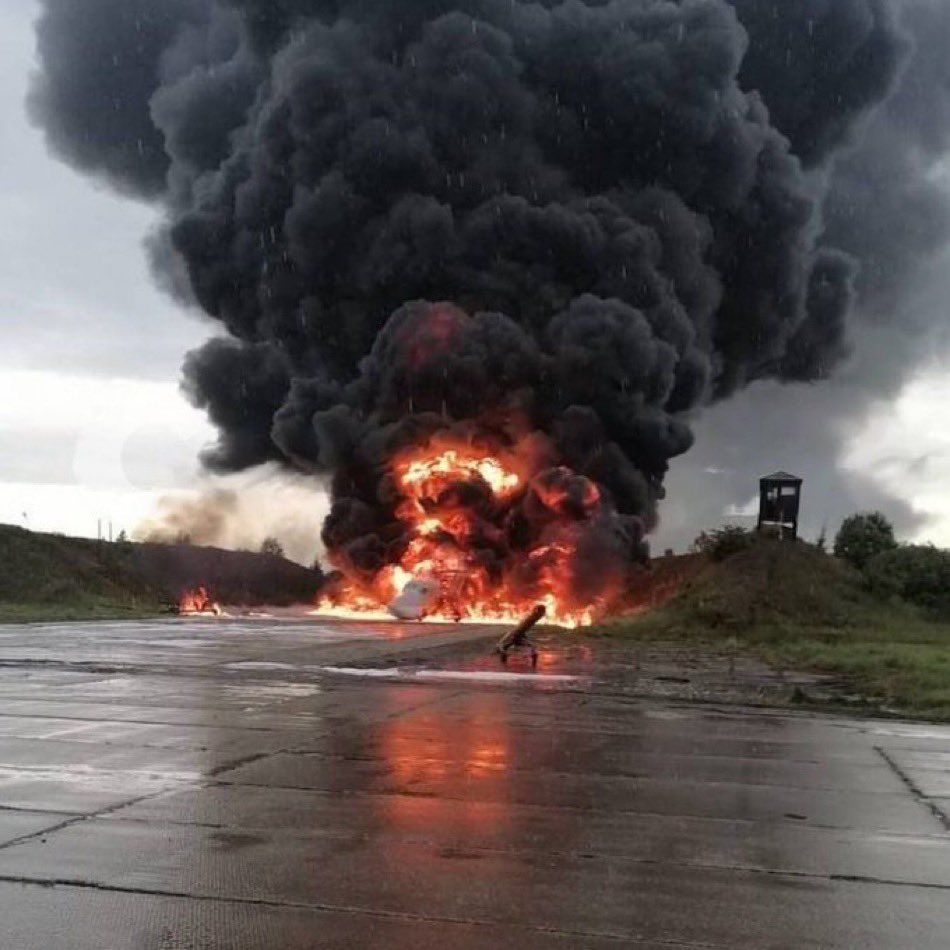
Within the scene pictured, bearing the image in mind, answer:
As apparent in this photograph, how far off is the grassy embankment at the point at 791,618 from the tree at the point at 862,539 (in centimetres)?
412

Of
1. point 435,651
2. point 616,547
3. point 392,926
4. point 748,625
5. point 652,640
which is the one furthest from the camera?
point 616,547

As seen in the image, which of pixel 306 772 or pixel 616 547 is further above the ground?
pixel 616 547

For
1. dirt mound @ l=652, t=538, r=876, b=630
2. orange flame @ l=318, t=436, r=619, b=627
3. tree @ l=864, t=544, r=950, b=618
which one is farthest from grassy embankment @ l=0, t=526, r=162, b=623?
tree @ l=864, t=544, r=950, b=618

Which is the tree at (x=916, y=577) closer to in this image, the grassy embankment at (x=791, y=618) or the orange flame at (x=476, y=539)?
the grassy embankment at (x=791, y=618)

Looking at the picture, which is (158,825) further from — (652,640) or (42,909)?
(652,640)

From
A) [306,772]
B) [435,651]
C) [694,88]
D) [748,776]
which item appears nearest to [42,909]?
[306,772]

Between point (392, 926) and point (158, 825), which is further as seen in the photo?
point (158, 825)

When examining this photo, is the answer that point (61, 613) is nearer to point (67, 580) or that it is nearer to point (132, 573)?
point (67, 580)

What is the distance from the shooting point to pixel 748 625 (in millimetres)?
35219

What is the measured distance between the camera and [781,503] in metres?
42.8

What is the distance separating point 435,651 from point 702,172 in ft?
112

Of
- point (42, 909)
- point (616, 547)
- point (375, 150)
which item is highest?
point (375, 150)

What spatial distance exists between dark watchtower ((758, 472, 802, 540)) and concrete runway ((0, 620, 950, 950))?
28.9 m

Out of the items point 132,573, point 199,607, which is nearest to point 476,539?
point 199,607
